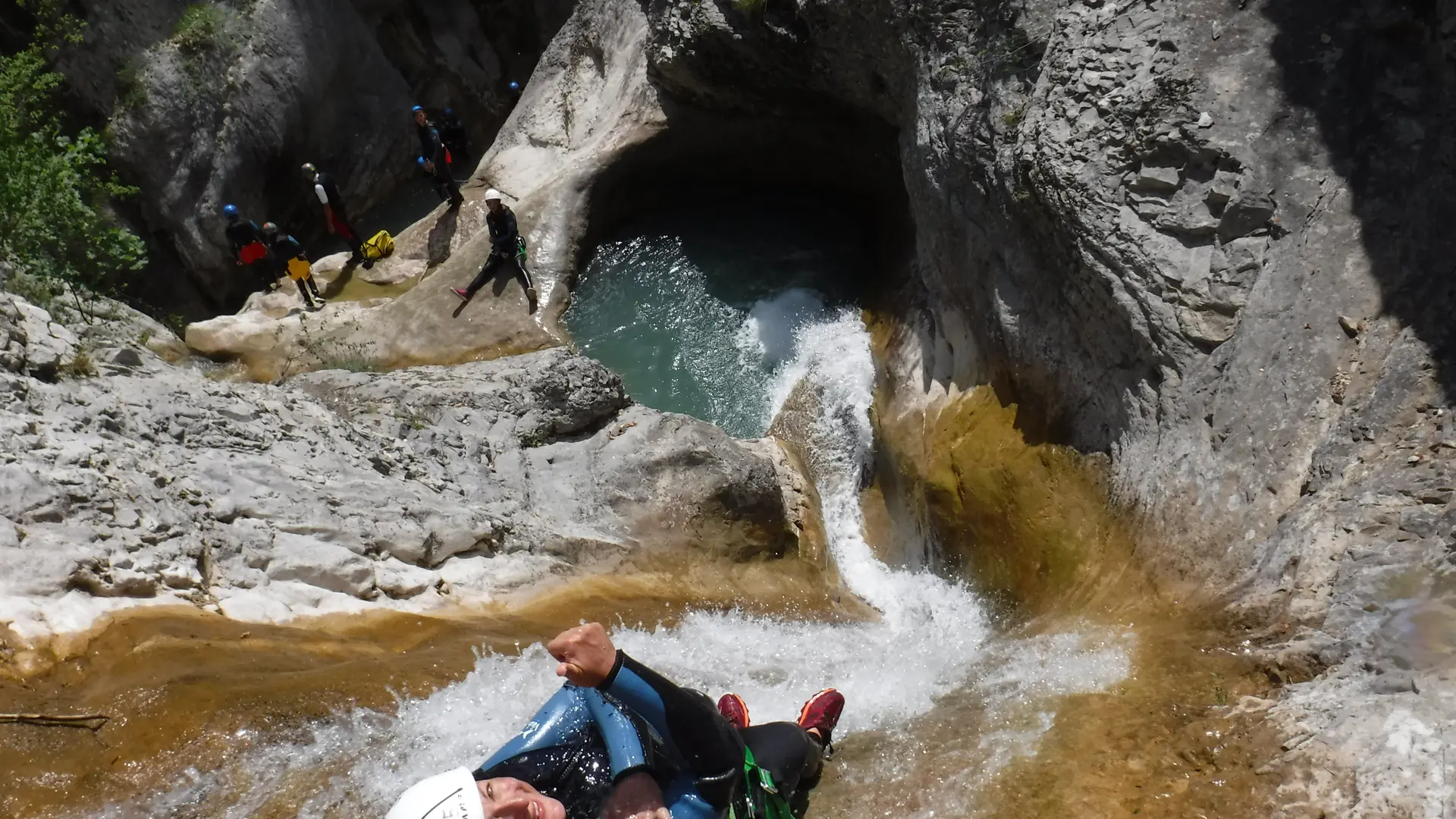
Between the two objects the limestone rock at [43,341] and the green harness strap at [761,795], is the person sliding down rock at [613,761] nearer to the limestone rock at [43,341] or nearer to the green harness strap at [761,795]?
the green harness strap at [761,795]

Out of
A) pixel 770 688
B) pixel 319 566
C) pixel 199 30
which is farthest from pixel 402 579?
pixel 199 30

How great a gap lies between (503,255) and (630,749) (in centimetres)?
903

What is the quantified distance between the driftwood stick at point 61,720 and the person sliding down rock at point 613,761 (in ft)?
5.38

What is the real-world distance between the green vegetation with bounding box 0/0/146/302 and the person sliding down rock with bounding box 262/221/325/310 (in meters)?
1.60

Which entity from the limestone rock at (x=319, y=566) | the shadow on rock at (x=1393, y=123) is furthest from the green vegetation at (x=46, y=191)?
the shadow on rock at (x=1393, y=123)

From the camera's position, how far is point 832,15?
32.1 ft

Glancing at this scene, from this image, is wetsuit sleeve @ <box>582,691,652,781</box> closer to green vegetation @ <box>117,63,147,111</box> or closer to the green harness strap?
the green harness strap

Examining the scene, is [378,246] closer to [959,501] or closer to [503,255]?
[503,255]

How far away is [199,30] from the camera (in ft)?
44.3

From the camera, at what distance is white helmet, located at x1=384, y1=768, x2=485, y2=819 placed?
284 centimetres

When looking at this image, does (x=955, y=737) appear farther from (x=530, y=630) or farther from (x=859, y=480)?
(x=859, y=480)

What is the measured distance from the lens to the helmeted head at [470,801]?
2.85 meters

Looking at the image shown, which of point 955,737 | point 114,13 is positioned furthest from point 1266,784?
point 114,13

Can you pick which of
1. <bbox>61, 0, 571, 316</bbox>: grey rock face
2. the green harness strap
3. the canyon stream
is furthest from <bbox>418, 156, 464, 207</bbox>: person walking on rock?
the green harness strap
